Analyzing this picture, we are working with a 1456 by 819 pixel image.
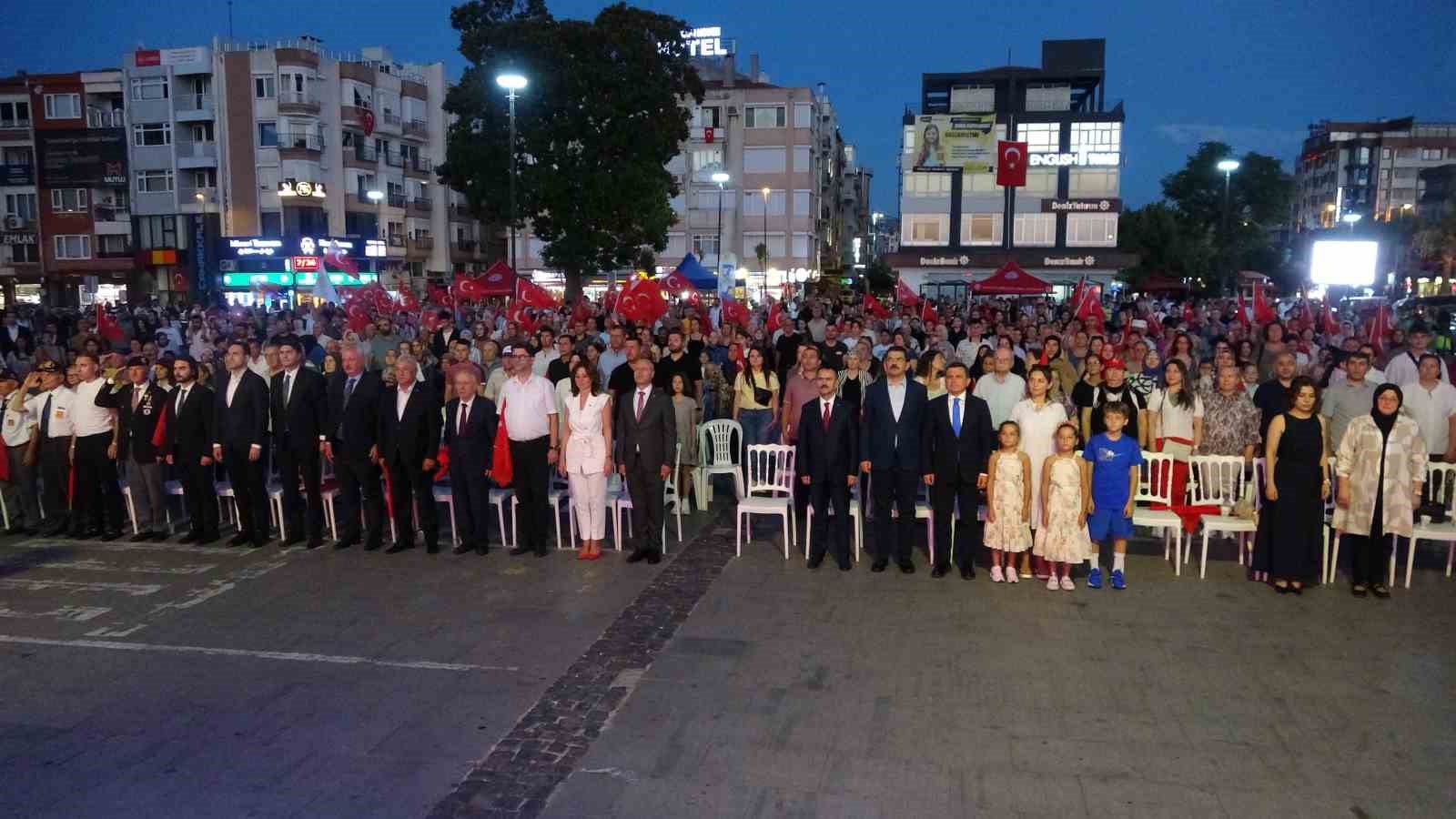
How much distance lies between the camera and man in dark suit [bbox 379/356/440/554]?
8.92m

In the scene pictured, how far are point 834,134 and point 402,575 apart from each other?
77.4 metres

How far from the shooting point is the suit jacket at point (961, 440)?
8.08 metres

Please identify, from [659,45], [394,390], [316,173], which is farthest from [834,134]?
[394,390]

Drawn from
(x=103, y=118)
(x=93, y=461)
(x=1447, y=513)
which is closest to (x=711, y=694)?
(x=1447, y=513)

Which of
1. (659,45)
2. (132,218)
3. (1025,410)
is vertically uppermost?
(659,45)

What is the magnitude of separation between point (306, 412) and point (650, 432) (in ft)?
10.4

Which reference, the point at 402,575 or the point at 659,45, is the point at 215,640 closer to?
the point at 402,575

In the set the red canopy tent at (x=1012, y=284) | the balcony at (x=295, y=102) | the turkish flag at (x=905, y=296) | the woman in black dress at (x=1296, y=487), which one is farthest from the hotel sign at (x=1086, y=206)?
the woman in black dress at (x=1296, y=487)

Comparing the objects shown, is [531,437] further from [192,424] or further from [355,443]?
[192,424]

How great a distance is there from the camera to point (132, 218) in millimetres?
50719

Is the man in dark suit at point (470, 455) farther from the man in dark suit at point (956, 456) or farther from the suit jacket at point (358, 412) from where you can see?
the man in dark suit at point (956, 456)

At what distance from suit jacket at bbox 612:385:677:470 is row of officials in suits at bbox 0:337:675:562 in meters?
0.01

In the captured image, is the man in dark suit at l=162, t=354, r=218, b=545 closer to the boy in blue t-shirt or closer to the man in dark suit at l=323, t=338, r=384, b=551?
the man in dark suit at l=323, t=338, r=384, b=551

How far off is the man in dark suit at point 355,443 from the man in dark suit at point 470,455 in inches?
26.4
